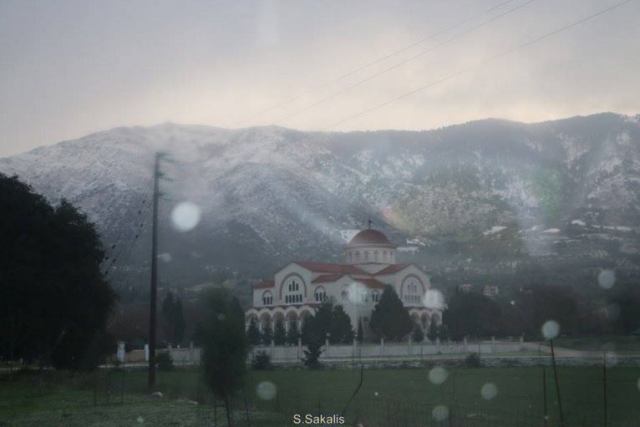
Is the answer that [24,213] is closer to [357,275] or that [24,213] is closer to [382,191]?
[357,275]

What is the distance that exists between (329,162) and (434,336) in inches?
4986

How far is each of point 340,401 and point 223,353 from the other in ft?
25.8

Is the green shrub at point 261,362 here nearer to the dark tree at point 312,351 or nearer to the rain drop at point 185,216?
the dark tree at point 312,351

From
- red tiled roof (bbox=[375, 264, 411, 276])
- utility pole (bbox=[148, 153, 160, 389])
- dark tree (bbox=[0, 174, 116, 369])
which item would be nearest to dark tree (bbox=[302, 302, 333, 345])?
red tiled roof (bbox=[375, 264, 411, 276])

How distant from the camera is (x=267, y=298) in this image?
288 ft

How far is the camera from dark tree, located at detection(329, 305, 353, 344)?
6819cm

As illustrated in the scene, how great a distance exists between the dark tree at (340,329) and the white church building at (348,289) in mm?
8562

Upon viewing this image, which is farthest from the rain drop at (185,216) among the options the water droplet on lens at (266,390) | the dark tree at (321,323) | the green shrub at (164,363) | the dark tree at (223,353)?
the dark tree at (223,353)

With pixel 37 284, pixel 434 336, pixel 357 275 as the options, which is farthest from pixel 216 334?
pixel 357 275

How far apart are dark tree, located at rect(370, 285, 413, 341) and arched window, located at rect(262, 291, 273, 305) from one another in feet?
53.5

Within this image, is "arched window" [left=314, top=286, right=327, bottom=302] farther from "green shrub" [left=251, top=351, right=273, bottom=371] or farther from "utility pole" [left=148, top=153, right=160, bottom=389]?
"utility pole" [left=148, top=153, right=160, bottom=389]

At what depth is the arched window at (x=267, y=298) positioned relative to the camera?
8744 centimetres

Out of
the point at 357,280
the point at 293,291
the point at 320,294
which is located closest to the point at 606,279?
the point at 357,280

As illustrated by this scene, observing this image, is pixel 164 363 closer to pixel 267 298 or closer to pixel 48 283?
pixel 48 283
